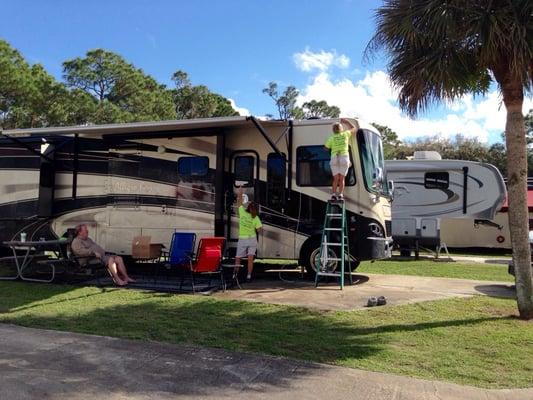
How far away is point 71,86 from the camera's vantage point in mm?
31750

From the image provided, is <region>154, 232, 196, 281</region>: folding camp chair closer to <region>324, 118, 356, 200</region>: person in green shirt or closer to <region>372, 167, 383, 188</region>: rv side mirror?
<region>324, 118, 356, 200</region>: person in green shirt

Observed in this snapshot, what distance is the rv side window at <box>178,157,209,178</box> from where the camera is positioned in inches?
442

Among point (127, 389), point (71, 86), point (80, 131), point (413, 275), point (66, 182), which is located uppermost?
point (71, 86)

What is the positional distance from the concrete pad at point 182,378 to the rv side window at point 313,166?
5.30m

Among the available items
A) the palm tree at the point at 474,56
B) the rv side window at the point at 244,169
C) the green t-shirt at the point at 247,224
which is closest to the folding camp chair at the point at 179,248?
the green t-shirt at the point at 247,224

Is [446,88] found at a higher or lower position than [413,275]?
higher

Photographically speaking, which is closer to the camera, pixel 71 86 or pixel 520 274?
pixel 520 274

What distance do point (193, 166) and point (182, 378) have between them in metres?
6.64

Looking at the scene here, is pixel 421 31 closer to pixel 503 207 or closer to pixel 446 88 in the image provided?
pixel 446 88

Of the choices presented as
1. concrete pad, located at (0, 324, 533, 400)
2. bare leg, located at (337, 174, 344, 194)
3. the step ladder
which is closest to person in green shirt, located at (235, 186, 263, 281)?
the step ladder

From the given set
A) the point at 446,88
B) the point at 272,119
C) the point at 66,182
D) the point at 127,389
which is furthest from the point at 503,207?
the point at 127,389

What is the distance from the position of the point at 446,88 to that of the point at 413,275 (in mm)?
5709

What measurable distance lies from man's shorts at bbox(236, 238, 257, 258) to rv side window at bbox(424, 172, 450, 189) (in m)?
8.79

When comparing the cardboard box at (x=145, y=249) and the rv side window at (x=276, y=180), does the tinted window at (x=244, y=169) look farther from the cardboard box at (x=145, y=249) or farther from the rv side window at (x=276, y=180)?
the cardboard box at (x=145, y=249)
